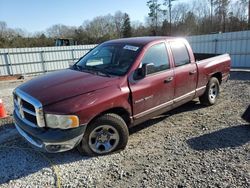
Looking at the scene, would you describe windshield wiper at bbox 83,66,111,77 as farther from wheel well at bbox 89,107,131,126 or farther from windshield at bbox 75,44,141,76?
wheel well at bbox 89,107,131,126

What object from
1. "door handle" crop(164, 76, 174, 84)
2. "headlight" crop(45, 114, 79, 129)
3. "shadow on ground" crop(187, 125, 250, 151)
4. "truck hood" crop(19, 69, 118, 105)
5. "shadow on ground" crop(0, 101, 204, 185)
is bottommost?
"shadow on ground" crop(187, 125, 250, 151)

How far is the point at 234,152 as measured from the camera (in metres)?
3.79

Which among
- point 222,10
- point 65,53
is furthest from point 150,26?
point 65,53

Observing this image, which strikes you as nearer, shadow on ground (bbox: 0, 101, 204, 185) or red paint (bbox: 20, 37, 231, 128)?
red paint (bbox: 20, 37, 231, 128)

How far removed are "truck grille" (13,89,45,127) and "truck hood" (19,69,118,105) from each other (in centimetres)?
8

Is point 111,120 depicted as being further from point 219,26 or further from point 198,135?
point 219,26

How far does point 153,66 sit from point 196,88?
1.73 metres

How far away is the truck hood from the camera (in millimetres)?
3312

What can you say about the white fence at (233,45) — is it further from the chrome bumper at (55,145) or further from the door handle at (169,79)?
the chrome bumper at (55,145)

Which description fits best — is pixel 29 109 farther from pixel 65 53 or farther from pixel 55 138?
pixel 65 53

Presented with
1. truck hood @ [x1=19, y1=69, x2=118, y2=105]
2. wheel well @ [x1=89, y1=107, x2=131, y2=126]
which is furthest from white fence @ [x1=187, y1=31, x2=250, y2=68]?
truck hood @ [x1=19, y1=69, x2=118, y2=105]

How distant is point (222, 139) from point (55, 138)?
3050 mm

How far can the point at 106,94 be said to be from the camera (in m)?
3.52

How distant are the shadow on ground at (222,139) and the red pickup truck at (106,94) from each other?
0.93m
